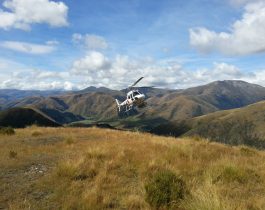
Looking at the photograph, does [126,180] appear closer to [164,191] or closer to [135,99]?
[164,191]

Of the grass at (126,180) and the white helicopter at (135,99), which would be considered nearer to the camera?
the grass at (126,180)

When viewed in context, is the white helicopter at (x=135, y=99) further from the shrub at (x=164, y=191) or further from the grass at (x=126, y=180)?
the shrub at (x=164, y=191)

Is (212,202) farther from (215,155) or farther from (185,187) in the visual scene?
(215,155)

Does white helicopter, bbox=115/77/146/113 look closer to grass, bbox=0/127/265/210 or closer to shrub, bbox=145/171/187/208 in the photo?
grass, bbox=0/127/265/210

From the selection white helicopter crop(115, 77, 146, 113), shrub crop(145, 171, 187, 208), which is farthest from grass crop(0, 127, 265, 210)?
white helicopter crop(115, 77, 146, 113)

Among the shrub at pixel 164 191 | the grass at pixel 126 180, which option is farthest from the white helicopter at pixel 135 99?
the shrub at pixel 164 191

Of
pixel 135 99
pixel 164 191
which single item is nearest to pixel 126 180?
pixel 164 191

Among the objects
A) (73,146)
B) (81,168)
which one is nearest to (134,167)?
(81,168)
